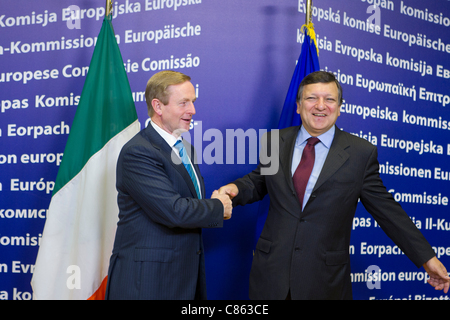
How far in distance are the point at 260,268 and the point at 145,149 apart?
33.3 inches

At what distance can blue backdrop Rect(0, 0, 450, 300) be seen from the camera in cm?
306

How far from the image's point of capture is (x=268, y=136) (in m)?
2.38

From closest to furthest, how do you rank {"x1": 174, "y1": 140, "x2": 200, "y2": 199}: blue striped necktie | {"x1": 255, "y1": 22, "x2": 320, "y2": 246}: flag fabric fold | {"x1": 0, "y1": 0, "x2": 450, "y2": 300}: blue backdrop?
1. {"x1": 174, "y1": 140, "x2": 200, "y2": 199}: blue striped necktie
2. {"x1": 255, "y1": 22, "x2": 320, "y2": 246}: flag fabric fold
3. {"x1": 0, "y1": 0, "x2": 450, "y2": 300}: blue backdrop

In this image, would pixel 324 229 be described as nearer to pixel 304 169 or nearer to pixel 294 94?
pixel 304 169

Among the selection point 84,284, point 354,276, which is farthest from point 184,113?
point 354,276

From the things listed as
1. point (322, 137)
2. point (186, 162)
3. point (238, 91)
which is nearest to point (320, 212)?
point (322, 137)

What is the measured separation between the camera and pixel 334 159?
210 cm

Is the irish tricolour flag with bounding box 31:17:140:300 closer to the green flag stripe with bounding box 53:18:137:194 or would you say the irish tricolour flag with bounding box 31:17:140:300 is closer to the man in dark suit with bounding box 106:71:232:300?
the green flag stripe with bounding box 53:18:137:194

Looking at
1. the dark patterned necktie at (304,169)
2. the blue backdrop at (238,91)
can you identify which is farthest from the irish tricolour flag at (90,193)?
the dark patterned necktie at (304,169)

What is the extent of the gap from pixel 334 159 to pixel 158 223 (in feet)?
3.11

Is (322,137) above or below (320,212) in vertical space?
above

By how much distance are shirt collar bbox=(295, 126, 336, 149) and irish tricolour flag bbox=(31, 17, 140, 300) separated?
113cm

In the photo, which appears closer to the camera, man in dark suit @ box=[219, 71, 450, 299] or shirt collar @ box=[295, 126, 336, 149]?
man in dark suit @ box=[219, 71, 450, 299]

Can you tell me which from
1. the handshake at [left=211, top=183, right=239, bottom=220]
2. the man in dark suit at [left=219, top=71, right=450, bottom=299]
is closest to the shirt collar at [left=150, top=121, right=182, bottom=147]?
the handshake at [left=211, top=183, right=239, bottom=220]
